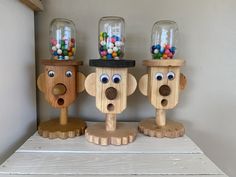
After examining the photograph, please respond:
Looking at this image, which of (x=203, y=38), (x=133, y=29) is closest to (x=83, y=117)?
(x=133, y=29)

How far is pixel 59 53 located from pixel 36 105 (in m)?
0.28

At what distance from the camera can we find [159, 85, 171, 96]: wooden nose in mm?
784

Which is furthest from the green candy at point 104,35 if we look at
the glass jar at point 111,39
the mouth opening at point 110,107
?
the mouth opening at point 110,107

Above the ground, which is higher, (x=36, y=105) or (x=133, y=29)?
(x=133, y=29)

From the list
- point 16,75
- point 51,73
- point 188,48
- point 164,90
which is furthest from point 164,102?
point 16,75

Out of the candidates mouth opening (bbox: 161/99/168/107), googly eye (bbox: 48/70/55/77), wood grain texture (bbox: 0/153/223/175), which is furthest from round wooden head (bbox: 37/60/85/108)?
mouth opening (bbox: 161/99/168/107)

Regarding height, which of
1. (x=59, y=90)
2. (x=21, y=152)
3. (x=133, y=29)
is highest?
(x=133, y=29)

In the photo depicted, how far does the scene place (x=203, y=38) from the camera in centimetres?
95

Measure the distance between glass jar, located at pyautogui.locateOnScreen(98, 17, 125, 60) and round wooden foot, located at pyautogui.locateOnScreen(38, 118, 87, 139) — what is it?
0.26 metres

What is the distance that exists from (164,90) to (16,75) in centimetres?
50

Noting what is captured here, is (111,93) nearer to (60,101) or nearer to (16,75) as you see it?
(60,101)

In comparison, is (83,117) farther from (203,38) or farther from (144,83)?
(203,38)

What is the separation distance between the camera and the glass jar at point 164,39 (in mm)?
820

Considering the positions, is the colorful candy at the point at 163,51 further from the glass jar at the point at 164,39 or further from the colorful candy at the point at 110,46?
the colorful candy at the point at 110,46
